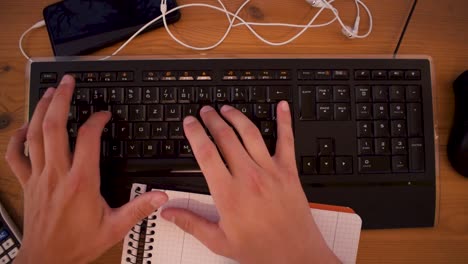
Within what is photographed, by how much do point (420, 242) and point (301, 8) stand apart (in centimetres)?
41

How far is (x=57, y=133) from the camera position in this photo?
55 cm

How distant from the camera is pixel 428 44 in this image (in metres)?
0.68

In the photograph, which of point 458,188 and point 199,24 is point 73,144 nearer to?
point 199,24

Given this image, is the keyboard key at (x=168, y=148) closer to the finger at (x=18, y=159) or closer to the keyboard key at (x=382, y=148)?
the finger at (x=18, y=159)

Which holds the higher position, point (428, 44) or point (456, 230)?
point (428, 44)

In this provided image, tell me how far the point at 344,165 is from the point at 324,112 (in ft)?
0.27

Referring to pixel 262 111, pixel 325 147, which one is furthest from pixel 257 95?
pixel 325 147

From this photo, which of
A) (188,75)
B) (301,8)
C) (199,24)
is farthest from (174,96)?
(301,8)

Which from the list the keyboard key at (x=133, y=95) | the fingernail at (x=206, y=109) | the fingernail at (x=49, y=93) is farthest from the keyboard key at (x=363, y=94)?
the fingernail at (x=49, y=93)

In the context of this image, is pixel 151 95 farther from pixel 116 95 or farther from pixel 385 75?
pixel 385 75

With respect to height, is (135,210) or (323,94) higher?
(323,94)

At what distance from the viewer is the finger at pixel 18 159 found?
572 mm

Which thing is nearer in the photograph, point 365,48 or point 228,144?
point 228,144

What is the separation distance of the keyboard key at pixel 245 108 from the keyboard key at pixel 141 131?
0.13m
